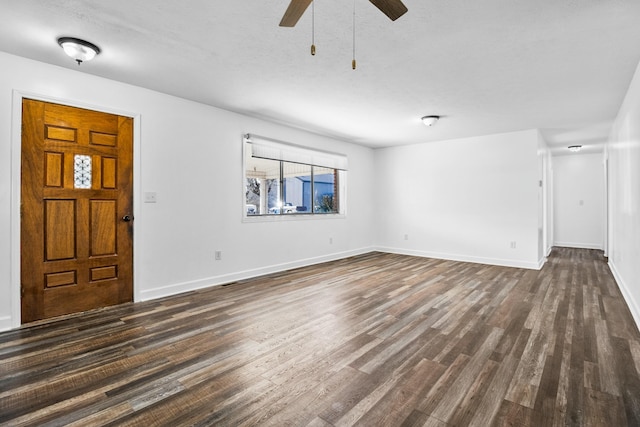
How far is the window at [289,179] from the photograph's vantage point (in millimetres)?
5109

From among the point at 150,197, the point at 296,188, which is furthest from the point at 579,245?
the point at 150,197

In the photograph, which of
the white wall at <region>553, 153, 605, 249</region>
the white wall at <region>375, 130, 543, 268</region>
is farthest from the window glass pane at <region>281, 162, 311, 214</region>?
the white wall at <region>553, 153, 605, 249</region>

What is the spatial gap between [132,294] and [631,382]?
4.52m

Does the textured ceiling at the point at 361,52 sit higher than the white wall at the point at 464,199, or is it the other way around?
the textured ceiling at the point at 361,52

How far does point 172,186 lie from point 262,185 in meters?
1.63

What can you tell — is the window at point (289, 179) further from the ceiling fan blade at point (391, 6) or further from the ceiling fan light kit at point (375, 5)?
the ceiling fan blade at point (391, 6)

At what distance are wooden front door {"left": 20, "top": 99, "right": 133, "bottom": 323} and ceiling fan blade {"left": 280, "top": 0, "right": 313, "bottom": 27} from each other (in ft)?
9.01

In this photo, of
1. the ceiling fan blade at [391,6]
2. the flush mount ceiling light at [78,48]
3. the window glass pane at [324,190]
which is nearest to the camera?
the ceiling fan blade at [391,6]

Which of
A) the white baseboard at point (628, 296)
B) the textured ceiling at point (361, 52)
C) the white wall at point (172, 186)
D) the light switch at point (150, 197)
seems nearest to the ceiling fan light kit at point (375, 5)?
the textured ceiling at point (361, 52)

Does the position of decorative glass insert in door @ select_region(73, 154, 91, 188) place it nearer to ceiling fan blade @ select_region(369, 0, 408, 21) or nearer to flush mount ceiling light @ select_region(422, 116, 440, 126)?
ceiling fan blade @ select_region(369, 0, 408, 21)

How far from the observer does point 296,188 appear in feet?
19.5

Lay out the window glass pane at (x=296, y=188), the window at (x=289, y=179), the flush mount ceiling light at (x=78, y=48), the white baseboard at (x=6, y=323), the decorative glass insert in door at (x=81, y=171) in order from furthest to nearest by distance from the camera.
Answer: the window glass pane at (x=296, y=188), the window at (x=289, y=179), the decorative glass insert in door at (x=81, y=171), the white baseboard at (x=6, y=323), the flush mount ceiling light at (x=78, y=48)

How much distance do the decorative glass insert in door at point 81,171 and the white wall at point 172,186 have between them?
44 cm

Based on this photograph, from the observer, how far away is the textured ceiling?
88.1 inches
